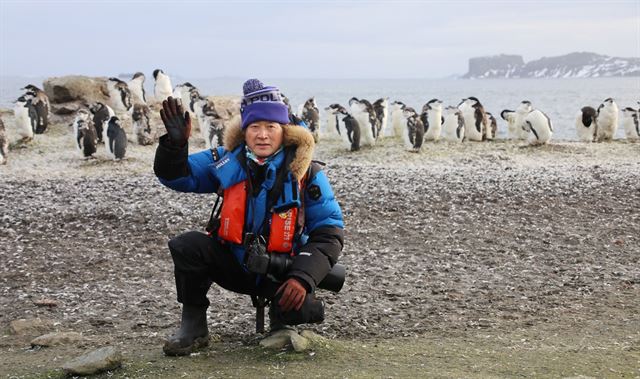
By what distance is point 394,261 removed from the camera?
20.7ft

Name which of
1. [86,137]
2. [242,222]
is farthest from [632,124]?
[242,222]

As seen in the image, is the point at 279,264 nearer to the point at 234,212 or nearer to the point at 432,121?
the point at 234,212

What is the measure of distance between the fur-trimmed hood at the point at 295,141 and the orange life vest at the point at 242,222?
0.10 metres

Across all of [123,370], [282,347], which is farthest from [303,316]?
[123,370]

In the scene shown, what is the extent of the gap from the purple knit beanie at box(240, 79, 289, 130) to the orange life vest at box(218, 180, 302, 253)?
33 cm

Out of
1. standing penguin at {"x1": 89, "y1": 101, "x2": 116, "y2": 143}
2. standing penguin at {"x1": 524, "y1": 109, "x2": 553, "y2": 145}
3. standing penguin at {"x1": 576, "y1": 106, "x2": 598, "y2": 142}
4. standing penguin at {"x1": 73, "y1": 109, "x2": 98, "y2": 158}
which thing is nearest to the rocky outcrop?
standing penguin at {"x1": 89, "y1": 101, "x2": 116, "y2": 143}

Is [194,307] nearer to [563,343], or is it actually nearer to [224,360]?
[224,360]

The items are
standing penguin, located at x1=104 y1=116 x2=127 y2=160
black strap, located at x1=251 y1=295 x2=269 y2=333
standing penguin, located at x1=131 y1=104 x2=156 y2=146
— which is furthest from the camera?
standing penguin, located at x1=131 y1=104 x2=156 y2=146

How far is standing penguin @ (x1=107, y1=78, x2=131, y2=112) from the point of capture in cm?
1825

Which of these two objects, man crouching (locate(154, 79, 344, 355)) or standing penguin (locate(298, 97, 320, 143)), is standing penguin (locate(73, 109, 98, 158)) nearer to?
standing penguin (locate(298, 97, 320, 143))

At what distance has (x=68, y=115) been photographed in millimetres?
17203

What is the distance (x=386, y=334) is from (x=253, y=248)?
1230 mm

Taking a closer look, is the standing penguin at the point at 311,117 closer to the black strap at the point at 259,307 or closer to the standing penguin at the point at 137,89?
the standing penguin at the point at 137,89

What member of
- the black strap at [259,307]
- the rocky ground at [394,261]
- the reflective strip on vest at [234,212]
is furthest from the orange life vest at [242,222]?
the rocky ground at [394,261]
